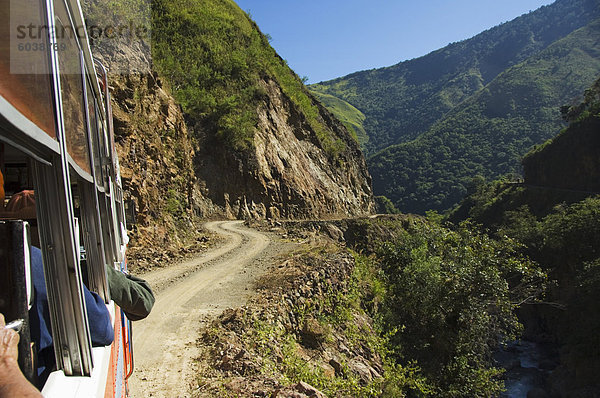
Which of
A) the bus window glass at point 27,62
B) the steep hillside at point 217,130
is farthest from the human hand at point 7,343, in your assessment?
the steep hillside at point 217,130

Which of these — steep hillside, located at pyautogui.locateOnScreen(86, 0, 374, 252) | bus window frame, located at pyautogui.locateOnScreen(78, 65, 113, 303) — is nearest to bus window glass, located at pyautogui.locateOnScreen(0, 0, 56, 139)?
bus window frame, located at pyautogui.locateOnScreen(78, 65, 113, 303)

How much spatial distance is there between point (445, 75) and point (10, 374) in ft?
571

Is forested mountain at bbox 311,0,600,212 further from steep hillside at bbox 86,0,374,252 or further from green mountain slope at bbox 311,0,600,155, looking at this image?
steep hillside at bbox 86,0,374,252

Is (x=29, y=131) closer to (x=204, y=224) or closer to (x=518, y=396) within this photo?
(x=204, y=224)

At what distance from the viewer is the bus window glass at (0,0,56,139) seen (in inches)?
39.4

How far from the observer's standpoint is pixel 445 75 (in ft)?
513

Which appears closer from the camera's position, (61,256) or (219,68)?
(61,256)

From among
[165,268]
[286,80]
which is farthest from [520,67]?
[165,268]

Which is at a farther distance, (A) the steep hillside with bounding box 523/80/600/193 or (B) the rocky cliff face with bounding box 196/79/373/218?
(A) the steep hillside with bounding box 523/80/600/193

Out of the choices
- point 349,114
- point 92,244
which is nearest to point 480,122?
point 349,114

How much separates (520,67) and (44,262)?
11341 centimetres

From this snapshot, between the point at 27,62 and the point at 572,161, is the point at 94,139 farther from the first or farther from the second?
the point at 572,161

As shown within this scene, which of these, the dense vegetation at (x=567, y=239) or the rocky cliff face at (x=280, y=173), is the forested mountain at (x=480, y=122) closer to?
the dense vegetation at (x=567, y=239)

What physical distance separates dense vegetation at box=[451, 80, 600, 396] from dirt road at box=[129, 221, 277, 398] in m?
9.60
